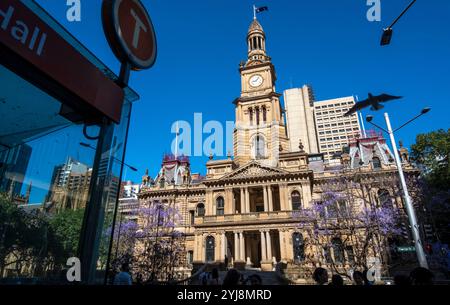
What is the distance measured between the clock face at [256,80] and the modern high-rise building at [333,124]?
2574 inches

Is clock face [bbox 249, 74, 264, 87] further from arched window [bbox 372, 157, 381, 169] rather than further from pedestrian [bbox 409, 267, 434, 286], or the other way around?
pedestrian [bbox 409, 267, 434, 286]

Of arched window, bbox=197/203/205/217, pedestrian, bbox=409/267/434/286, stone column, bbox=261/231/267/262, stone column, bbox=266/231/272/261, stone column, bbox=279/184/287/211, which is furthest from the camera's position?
arched window, bbox=197/203/205/217

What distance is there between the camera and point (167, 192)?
4262 cm

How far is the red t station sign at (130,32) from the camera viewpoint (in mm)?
6324

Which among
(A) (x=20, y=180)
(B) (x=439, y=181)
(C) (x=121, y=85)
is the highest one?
(B) (x=439, y=181)

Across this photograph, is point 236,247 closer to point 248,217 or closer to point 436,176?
point 248,217

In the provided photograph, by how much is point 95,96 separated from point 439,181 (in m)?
34.8

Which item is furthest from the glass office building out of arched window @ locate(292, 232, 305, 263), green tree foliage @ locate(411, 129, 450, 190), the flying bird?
green tree foliage @ locate(411, 129, 450, 190)

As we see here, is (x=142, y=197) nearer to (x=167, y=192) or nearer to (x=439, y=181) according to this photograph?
(x=167, y=192)

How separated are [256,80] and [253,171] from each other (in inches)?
728

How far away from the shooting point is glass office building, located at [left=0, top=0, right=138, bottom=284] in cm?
435

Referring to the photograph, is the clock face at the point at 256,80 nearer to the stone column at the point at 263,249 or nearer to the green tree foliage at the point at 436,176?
the green tree foliage at the point at 436,176
